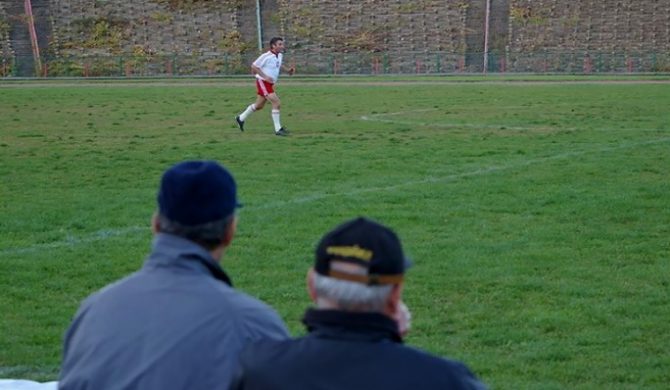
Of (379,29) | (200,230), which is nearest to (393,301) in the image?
(200,230)

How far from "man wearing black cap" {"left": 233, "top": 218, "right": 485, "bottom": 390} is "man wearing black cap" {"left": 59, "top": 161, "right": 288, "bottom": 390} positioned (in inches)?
11.8

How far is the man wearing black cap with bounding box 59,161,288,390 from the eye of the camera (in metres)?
3.73

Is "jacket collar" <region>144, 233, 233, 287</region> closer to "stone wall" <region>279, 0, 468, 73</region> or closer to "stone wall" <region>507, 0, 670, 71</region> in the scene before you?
"stone wall" <region>507, 0, 670, 71</region>

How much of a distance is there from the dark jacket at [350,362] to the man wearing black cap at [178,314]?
1.10 feet

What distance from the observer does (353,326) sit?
3350mm

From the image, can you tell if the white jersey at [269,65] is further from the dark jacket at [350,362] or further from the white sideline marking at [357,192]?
the dark jacket at [350,362]

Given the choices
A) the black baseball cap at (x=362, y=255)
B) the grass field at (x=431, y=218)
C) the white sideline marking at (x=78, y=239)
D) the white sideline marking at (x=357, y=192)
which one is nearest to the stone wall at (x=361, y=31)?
the grass field at (x=431, y=218)

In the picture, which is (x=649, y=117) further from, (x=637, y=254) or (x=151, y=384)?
(x=151, y=384)

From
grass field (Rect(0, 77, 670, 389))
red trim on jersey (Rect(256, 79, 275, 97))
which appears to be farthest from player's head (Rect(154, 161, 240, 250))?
red trim on jersey (Rect(256, 79, 275, 97))

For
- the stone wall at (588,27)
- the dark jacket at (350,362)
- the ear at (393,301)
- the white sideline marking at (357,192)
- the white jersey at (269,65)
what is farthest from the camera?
the stone wall at (588,27)

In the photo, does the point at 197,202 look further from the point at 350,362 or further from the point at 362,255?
the point at 350,362

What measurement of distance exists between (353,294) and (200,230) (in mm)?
810

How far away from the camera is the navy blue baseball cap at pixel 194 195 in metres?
3.96

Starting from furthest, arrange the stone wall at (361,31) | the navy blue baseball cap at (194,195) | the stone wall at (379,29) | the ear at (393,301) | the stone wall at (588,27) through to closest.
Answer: the stone wall at (379,29) < the stone wall at (588,27) < the stone wall at (361,31) < the navy blue baseball cap at (194,195) < the ear at (393,301)
